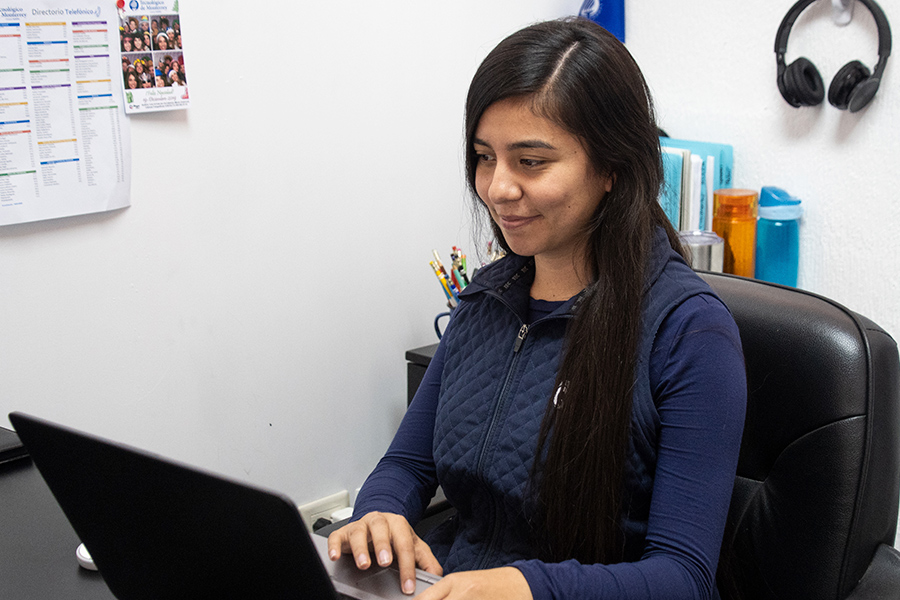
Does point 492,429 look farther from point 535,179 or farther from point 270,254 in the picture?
point 270,254

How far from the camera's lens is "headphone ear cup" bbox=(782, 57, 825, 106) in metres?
1.65

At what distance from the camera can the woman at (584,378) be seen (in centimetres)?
85

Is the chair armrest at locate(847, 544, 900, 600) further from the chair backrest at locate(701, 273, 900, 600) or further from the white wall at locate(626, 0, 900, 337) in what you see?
the white wall at locate(626, 0, 900, 337)

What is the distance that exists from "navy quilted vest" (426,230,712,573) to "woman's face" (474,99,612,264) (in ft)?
0.29

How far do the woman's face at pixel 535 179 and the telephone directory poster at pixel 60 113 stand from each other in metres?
0.73

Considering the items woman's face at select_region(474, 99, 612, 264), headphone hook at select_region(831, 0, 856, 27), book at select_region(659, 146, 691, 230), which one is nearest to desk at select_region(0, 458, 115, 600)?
woman's face at select_region(474, 99, 612, 264)

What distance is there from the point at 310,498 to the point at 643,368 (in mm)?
1093

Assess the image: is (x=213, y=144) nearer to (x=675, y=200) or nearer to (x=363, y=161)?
(x=363, y=161)

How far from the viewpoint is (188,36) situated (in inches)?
58.1

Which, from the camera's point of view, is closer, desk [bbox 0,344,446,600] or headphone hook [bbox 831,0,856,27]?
desk [bbox 0,344,446,600]

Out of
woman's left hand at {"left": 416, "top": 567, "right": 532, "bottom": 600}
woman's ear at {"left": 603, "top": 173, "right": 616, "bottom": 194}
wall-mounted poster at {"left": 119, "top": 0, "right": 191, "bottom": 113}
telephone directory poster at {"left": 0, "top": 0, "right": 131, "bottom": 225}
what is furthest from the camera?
wall-mounted poster at {"left": 119, "top": 0, "right": 191, "bottom": 113}

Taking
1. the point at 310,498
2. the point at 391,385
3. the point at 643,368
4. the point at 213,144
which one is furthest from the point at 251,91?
the point at 643,368

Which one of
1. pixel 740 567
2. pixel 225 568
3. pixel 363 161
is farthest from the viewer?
pixel 363 161

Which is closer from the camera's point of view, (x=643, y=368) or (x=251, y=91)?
(x=643, y=368)
